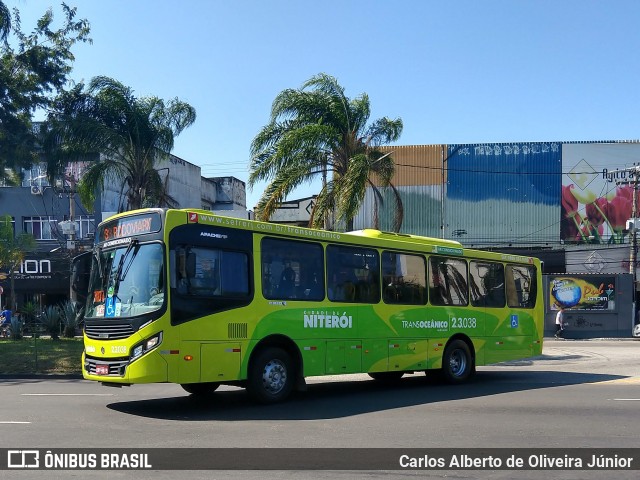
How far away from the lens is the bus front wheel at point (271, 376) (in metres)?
12.1

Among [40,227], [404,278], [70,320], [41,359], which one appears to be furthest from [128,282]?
[40,227]

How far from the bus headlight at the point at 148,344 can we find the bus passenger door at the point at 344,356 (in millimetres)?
3624

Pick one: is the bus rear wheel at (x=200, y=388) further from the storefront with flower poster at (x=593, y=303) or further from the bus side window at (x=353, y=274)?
the storefront with flower poster at (x=593, y=303)

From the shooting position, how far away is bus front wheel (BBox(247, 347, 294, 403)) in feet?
39.6

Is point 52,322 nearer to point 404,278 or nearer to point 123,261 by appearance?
point 123,261

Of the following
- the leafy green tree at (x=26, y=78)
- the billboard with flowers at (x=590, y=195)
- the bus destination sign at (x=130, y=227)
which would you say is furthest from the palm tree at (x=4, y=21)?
the billboard with flowers at (x=590, y=195)

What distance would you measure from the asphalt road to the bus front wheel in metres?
0.21

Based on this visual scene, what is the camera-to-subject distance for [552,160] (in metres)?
44.0

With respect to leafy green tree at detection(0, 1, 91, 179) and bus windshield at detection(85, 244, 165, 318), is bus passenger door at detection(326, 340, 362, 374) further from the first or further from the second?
leafy green tree at detection(0, 1, 91, 179)

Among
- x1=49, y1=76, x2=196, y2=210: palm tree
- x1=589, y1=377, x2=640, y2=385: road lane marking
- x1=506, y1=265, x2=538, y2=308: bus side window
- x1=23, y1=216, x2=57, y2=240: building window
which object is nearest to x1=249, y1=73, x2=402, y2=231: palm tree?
x1=49, y1=76, x2=196, y2=210: palm tree

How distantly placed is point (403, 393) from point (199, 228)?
5.79 m

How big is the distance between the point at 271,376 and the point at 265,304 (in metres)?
1.25

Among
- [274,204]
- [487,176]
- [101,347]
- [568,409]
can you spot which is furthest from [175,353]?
[487,176]

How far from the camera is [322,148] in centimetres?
2503
